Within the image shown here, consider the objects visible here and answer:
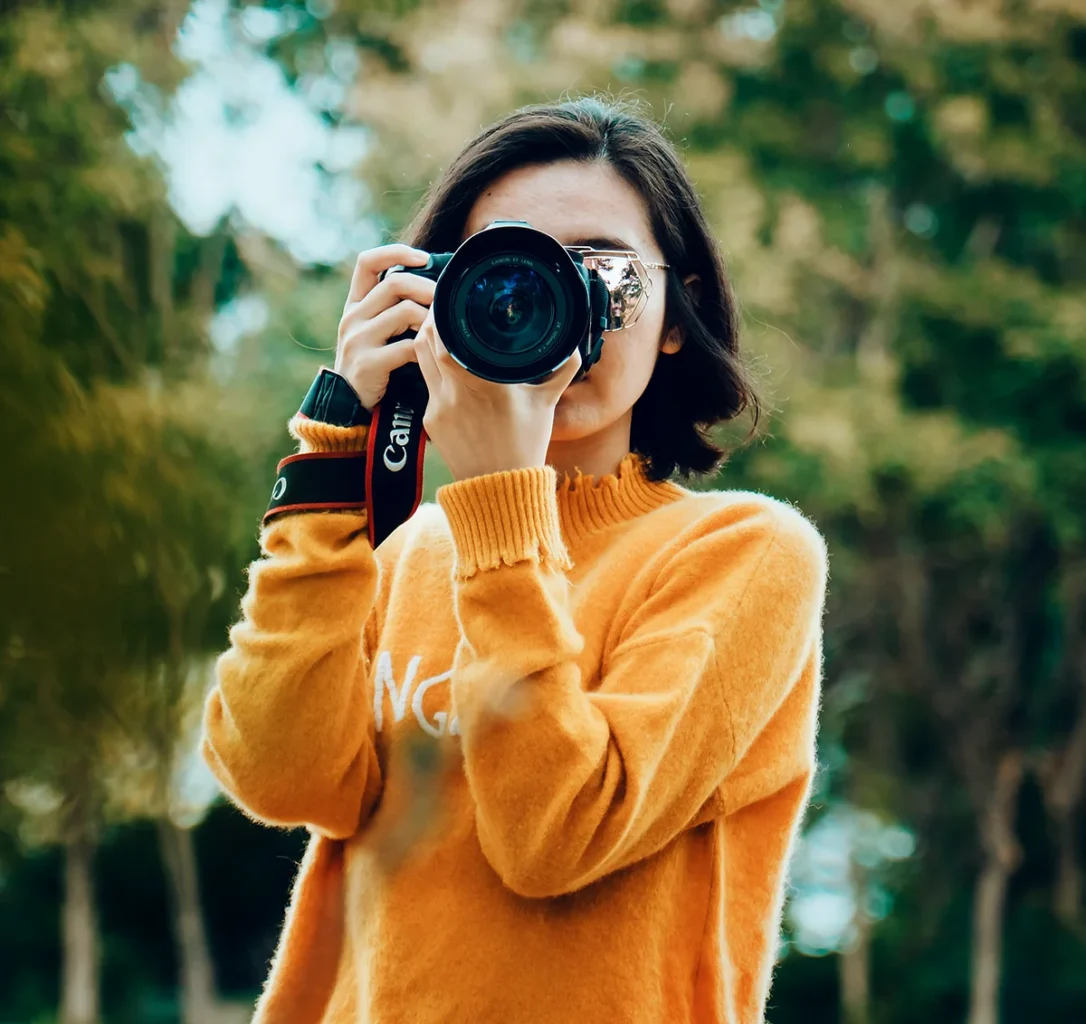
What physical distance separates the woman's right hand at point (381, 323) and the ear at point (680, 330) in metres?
0.23

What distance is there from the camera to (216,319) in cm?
474

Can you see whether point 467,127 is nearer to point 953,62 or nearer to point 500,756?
point 953,62

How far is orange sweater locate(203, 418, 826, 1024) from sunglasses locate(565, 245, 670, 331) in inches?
6.4

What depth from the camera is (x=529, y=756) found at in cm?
86

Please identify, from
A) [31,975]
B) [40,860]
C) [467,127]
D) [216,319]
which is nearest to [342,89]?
[467,127]

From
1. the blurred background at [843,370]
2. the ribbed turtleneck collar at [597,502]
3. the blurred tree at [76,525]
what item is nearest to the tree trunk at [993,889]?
the blurred background at [843,370]

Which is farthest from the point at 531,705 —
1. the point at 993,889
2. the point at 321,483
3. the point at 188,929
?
the point at 993,889

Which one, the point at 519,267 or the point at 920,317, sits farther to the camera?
the point at 920,317

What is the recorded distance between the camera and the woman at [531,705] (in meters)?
0.89

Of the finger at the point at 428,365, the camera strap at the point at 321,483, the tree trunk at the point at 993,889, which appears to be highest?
the tree trunk at the point at 993,889

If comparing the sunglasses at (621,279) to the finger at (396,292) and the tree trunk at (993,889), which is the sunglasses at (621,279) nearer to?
the finger at (396,292)

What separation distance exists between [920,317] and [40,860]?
16.7 ft

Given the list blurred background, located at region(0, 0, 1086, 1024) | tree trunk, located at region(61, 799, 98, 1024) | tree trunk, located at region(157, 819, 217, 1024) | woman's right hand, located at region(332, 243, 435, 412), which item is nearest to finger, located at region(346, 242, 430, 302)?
woman's right hand, located at region(332, 243, 435, 412)

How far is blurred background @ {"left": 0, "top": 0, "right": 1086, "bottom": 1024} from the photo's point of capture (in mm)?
4848
